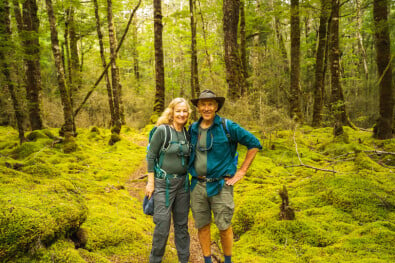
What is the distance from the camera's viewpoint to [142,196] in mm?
6008

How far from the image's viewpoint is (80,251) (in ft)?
9.04

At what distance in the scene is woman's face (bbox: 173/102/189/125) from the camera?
3.24m

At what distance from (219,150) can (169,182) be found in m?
0.78

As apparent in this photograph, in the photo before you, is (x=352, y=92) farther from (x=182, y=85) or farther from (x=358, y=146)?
(x=358, y=146)

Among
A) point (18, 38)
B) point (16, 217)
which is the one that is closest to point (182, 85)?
point (18, 38)

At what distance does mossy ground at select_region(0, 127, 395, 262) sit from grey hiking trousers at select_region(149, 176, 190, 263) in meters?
0.37

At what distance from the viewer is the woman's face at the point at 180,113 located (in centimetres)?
324

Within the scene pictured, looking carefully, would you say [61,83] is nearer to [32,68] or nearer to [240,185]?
[32,68]

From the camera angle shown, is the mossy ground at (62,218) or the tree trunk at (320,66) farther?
the tree trunk at (320,66)

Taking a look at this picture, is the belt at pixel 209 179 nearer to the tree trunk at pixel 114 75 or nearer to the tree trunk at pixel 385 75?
the tree trunk at pixel 385 75

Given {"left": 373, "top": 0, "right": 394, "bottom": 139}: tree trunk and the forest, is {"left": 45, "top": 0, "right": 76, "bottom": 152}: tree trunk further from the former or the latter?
{"left": 373, "top": 0, "right": 394, "bottom": 139}: tree trunk

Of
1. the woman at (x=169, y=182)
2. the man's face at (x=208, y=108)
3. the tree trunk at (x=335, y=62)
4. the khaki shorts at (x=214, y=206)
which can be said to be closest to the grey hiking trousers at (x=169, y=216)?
the woman at (x=169, y=182)

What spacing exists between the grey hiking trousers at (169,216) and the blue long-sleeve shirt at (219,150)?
25 centimetres

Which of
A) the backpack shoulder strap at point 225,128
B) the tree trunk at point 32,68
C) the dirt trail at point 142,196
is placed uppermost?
the tree trunk at point 32,68
